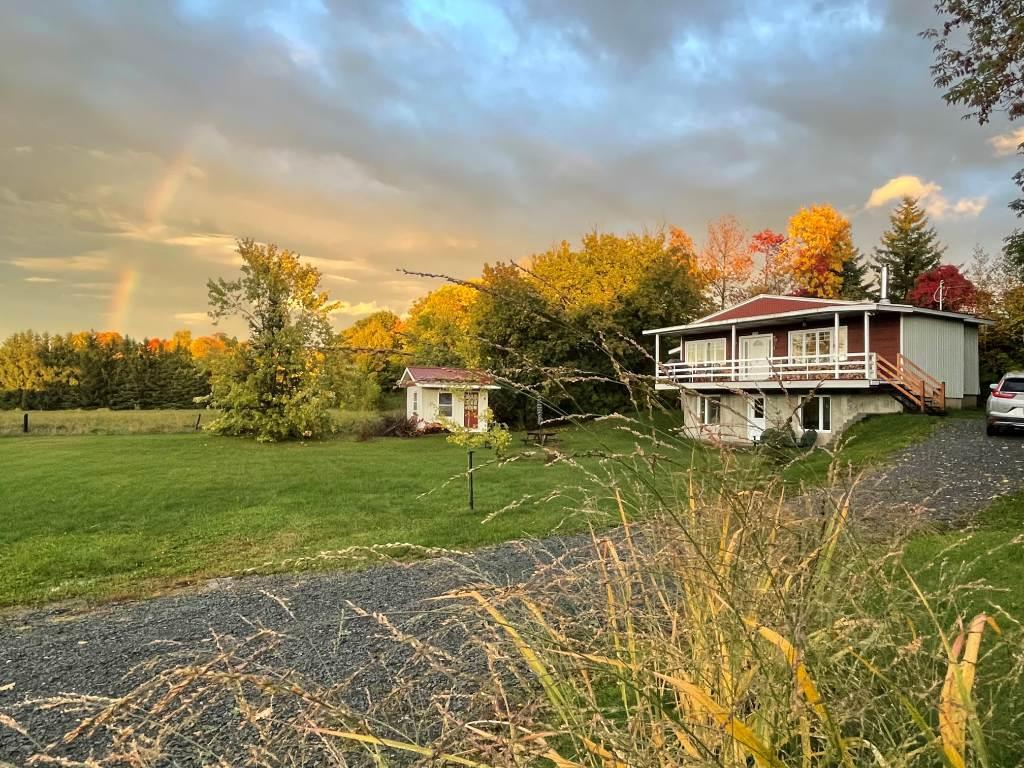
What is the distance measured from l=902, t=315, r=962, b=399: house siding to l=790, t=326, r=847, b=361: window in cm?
180

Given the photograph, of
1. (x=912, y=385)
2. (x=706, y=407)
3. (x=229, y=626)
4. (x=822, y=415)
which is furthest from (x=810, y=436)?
(x=912, y=385)

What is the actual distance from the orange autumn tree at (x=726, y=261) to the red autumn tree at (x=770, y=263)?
0.70m

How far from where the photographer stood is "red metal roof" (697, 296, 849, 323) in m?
21.2

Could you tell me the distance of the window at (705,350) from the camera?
25.3m

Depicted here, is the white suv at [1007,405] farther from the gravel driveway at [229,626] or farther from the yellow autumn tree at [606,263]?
the yellow autumn tree at [606,263]

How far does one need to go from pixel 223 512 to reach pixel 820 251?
36.0m

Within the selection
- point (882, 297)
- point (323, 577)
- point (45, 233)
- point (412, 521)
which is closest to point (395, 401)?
point (45, 233)

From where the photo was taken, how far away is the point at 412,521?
27.6 feet

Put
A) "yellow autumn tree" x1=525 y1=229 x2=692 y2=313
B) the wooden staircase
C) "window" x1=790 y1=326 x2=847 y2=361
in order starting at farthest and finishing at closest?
"yellow autumn tree" x1=525 y1=229 x2=692 y2=313 < "window" x1=790 y1=326 x2=847 y2=361 < the wooden staircase

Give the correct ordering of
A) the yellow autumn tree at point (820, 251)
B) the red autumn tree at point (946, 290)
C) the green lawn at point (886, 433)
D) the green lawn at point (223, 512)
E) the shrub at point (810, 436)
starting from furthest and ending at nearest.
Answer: the yellow autumn tree at point (820, 251) → the red autumn tree at point (946, 290) → the green lawn at point (886, 433) → the green lawn at point (223, 512) → the shrub at point (810, 436)

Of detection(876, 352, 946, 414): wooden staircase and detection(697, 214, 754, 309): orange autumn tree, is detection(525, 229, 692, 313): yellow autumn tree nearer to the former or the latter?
detection(697, 214, 754, 309): orange autumn tree

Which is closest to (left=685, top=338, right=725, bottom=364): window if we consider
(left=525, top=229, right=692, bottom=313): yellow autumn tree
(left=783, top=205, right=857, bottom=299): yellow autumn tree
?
(left=525, top=229, right=692, bottom=313): yellow autumn tree

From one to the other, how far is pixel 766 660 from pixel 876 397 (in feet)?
66.2

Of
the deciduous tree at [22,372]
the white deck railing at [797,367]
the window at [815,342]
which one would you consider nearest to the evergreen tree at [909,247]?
the window at [815,342]
